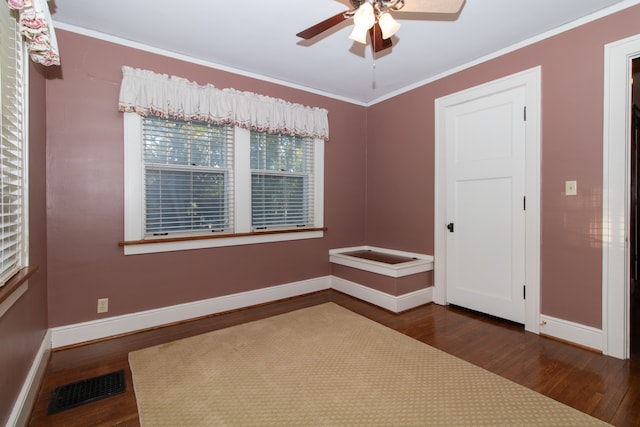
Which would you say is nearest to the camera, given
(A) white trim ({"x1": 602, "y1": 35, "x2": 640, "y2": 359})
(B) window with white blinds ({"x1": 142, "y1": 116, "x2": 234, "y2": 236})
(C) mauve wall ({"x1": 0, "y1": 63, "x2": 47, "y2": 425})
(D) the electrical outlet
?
(C) mauve wall ({"x1": 0, "y1": 63, "x2": 47, "y2": 425})

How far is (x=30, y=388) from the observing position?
5.54 ft

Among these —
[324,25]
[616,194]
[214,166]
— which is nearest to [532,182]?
[616,194]

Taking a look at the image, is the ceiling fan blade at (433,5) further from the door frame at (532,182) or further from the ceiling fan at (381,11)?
the door frame at (532,182)

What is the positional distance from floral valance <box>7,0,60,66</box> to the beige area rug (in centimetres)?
200

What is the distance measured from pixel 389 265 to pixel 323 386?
5.17 feet

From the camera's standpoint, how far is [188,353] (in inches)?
89.0

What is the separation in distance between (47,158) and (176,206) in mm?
976

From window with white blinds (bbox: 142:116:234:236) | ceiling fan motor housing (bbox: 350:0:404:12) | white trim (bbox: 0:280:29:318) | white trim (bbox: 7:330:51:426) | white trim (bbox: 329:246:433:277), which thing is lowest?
white trim (bbox: 7:330:51:426)

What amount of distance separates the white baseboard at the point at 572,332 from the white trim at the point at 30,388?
3.50 metres

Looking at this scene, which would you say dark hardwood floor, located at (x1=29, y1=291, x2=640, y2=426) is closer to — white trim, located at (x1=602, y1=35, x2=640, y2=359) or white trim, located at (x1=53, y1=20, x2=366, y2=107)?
white trim, located at (x1=602, y1=35, x2=640, y2=359)

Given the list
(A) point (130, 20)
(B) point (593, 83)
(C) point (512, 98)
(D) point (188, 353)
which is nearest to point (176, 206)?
(D) point (188, 353)

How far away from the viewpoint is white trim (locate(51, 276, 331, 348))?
2418mm

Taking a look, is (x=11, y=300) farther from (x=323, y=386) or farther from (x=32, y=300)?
(x=323, y=386)

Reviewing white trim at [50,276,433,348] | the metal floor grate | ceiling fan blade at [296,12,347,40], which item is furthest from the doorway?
the metal floor grate
